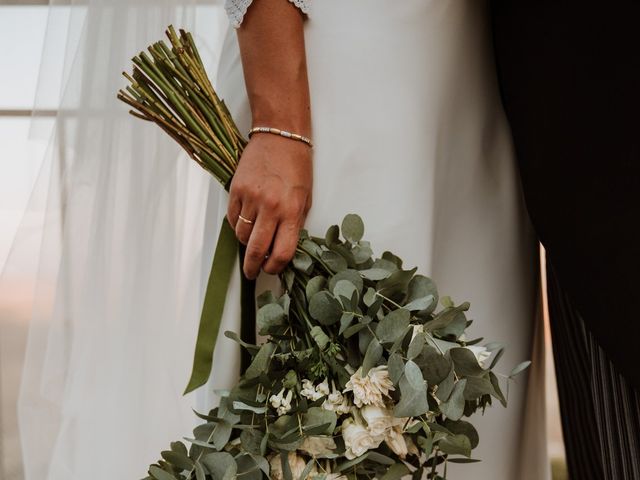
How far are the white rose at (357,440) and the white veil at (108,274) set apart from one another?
549 millimetres

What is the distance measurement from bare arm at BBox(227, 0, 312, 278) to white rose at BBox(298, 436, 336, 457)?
7.8 inches

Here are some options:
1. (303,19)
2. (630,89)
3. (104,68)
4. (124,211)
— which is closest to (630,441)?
(630,89)

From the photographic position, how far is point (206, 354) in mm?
902

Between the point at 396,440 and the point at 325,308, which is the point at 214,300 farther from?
the point at 396,440

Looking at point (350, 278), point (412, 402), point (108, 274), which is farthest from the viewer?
point (108, 274)

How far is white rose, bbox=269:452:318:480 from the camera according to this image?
747 millimetres

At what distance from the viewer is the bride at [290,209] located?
0.89 m

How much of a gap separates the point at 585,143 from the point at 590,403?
0.98 feet

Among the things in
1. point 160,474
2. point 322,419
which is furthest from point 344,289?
point 160,474

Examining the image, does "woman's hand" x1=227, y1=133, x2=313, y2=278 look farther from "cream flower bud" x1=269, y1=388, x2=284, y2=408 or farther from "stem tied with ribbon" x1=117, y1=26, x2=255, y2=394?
"cream flower bud" x1=269, y1=388, x2=284, y2=408

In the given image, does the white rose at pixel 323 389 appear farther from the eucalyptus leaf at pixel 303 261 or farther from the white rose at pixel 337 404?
the eucalyptus leaf at pixel 303 261

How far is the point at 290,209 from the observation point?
0.87 meters

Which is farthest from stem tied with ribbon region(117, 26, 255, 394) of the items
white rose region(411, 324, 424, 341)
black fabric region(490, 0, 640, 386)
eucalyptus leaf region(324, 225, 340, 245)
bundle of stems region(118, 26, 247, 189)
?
black fabric region(490, 0, 640, 386)

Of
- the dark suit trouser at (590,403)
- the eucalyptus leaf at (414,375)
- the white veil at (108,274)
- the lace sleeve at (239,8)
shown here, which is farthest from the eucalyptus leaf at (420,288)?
the white veil at (108,274)
